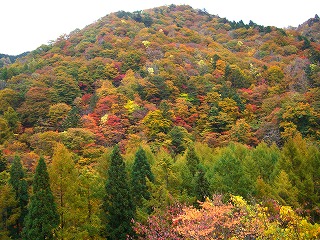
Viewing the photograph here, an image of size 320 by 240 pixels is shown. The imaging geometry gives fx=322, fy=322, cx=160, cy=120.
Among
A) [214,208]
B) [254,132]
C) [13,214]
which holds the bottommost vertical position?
[254,132]

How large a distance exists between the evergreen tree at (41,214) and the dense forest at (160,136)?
73 mm

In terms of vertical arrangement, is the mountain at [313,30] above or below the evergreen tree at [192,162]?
above

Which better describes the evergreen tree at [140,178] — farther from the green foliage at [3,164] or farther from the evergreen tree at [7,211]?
the green foliage at [3,164]

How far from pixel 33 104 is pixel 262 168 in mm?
35195

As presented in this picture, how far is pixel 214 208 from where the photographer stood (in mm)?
11898

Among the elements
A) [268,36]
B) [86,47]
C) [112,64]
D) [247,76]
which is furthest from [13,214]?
[268,36]

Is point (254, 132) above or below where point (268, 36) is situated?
below

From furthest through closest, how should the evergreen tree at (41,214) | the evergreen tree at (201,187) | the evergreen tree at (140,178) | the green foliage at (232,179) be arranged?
the evergreen tree at (140,178), the green foliage at (232,179), the evergreen tree at (201,187), the evergreen tree at (41,214)

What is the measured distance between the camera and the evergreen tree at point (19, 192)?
2333 cm

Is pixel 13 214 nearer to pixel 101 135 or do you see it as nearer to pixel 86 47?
pixel 101 135

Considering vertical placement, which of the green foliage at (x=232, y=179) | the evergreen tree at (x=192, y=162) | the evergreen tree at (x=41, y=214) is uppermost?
the evergreen tree at (x=41, y=214)

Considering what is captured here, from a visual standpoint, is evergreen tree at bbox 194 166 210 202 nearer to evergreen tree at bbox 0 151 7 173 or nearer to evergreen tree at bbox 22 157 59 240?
evergreen tree at bbox 22 157 59 240

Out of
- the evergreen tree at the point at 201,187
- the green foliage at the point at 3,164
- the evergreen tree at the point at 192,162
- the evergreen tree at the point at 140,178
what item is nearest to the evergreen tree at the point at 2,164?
the green foliage at the point at 3,164

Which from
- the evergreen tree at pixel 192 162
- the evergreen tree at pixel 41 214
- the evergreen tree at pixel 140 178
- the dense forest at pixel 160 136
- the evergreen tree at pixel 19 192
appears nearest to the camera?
the evergreen tree at pixel 41 214
